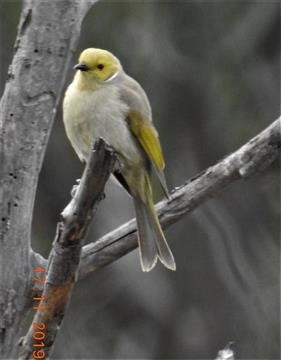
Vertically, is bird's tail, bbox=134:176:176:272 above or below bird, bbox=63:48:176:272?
below

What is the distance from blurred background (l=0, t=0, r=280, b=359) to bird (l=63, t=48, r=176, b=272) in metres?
3.38

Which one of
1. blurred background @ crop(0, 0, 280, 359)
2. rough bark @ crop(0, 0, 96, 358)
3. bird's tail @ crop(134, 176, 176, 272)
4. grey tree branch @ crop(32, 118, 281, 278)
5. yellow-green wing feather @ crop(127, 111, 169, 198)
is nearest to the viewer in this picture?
rough bark @ crop(0, 0, 96, 358)

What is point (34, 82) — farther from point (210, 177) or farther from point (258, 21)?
point (258, 21)

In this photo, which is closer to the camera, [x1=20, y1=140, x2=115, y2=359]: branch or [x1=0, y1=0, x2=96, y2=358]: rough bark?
[x1=20, y1=140, x2=115, y2=359]: branch

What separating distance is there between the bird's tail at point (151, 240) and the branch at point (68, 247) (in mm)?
816

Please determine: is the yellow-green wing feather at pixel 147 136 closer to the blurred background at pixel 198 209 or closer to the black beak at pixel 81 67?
the black beak at pixel 81 67

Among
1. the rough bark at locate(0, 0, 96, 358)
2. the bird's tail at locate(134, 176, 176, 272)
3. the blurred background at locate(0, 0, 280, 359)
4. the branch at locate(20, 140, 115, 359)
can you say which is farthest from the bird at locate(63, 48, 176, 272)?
the blurred background at locate(0, 0, 280, 359)

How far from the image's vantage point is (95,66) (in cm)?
526

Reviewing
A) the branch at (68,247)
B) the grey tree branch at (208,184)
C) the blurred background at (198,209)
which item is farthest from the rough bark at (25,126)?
the blurred background at (198,209)

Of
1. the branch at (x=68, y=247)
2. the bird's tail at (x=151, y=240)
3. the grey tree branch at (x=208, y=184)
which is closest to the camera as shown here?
the branch at (x=68, y=247)

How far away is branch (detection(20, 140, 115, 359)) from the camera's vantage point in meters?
3.91

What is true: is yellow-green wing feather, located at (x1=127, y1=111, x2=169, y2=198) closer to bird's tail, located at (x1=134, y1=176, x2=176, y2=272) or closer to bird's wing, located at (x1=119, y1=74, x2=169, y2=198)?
bird's wing, located at (x1=119, y1=74, x2=169, y2=198)

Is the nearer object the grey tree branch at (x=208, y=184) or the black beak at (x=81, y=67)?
the grey tree branch at (x=208, y=184)

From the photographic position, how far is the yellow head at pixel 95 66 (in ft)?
17.1
